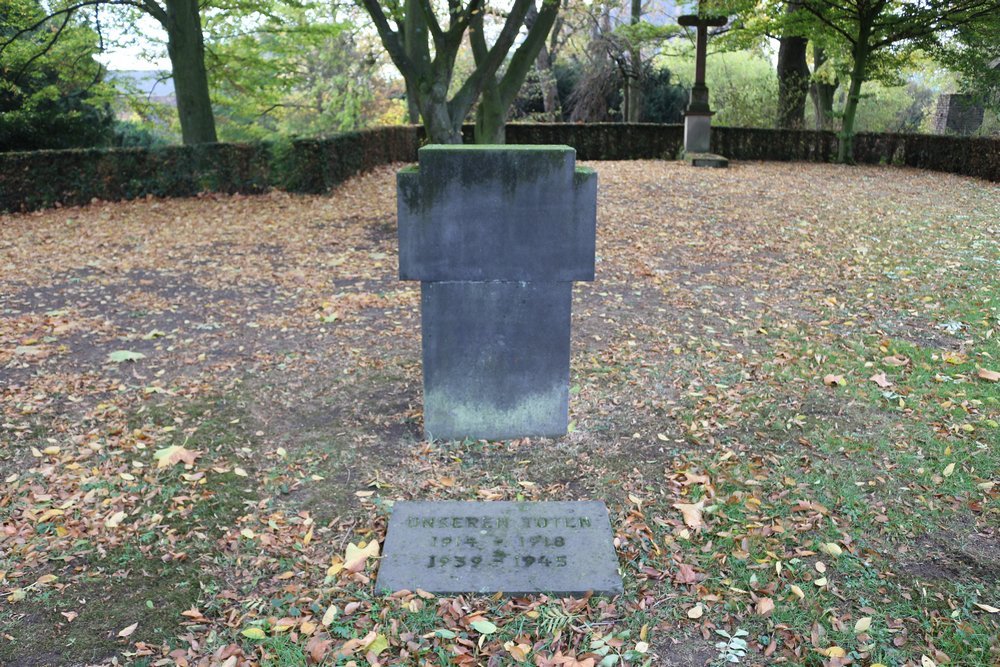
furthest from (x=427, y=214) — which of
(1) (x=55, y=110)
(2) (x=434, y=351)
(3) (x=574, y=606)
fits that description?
(1) (x=55, y=110)

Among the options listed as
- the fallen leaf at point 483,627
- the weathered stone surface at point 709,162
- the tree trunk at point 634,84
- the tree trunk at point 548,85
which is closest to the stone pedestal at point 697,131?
the weathered stone surface at point 709,162

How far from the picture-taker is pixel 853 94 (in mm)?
A: 19375

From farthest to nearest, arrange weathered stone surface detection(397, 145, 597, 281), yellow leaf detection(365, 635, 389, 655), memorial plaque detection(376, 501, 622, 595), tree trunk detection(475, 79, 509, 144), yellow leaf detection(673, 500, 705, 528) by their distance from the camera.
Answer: tree trunk detection(475, 79, 509, 144) < weathered stone surface detection(397, 145, 597, 281) < yellow leaf detection(673, 500, 705, 528) < memorial plaque detection(376, 501, 622, 595) < yellow leaf detection(365, 635, 389, 655)

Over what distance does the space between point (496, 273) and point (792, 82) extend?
72.2 feet

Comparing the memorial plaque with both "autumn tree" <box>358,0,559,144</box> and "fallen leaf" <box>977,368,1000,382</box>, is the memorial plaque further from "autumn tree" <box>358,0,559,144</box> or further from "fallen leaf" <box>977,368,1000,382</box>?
"autumn tree" <box>358,0,559,144</box>

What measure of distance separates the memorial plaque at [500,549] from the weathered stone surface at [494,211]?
1.32 meters

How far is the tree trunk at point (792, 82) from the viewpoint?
914 inches

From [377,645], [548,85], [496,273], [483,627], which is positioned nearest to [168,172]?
[496,273]

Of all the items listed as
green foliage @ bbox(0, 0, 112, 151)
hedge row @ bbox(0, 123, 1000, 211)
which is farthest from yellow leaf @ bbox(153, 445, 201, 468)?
green foliage @ bbox(0, 0, 112, 151)

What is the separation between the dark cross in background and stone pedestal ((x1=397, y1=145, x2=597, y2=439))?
53.9 ft

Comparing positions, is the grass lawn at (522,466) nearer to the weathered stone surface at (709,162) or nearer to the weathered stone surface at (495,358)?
the weathered stone surface at (495,358)

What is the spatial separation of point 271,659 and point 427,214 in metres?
2.33

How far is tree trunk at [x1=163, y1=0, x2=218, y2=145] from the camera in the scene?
13.8m

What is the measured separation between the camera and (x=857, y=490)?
4109mm
